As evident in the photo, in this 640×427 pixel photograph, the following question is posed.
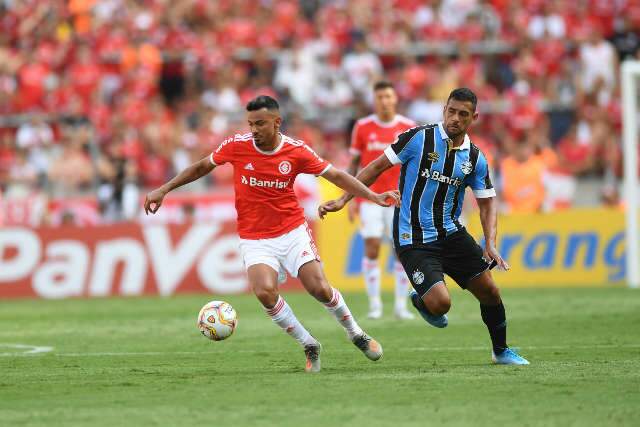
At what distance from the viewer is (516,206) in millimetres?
22062

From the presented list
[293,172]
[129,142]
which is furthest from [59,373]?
[129,142]

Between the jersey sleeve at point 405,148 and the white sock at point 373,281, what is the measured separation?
568 centimetres

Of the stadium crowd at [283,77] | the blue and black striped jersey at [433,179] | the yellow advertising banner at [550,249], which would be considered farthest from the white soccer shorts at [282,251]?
the stadium crowd at [283,77]

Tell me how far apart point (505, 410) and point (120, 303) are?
40.7 ft

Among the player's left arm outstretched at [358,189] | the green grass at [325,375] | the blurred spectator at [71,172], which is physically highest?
the blurred spectator at [71,172]

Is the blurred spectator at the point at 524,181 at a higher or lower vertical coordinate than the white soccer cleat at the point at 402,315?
higher

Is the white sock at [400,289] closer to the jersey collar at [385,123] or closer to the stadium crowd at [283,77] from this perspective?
the jersey collar at [385,123]

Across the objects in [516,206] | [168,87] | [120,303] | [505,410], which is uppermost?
[168,87]

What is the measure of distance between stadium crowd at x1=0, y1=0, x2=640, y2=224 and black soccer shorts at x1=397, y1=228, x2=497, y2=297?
494 inches

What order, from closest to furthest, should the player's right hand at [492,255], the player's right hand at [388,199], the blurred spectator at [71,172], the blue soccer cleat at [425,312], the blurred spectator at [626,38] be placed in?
the player's right hand at [388,199], the player's right hand at [492,255], the blue soccer cleat at [425,312], the blurred spectator at [71,172], the blurred spectator at [626,38]

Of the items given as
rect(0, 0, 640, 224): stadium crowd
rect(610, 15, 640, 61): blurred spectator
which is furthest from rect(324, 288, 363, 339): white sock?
rect(610, 15, 640, 61): blurred spectator

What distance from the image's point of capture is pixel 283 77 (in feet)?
87.1

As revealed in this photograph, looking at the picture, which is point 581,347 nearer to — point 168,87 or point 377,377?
point 377,377

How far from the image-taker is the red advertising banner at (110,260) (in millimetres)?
21297
